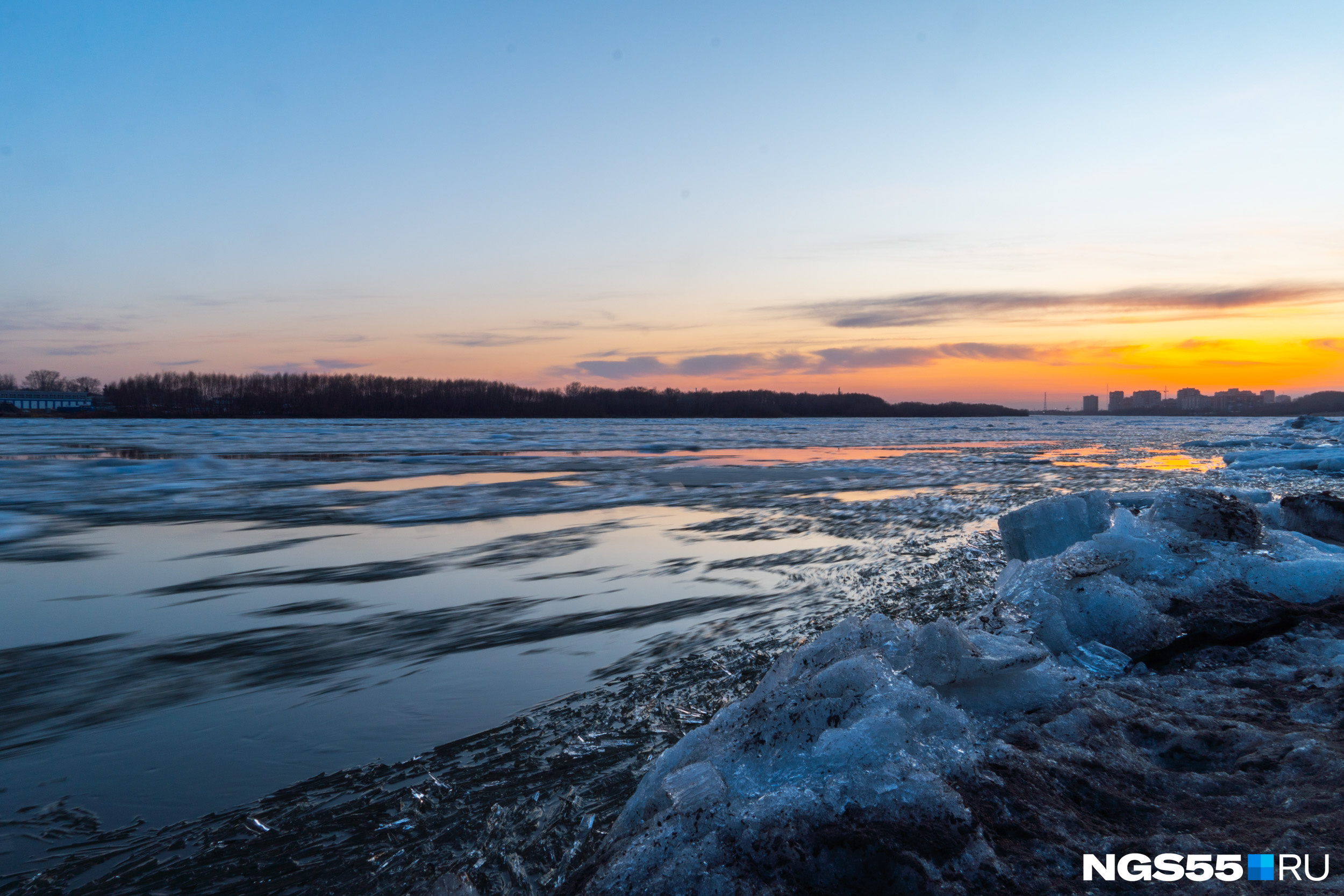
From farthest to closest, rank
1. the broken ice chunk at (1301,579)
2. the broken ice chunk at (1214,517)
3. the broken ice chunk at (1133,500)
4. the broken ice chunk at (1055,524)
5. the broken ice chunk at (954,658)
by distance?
the broken ice chunk at (1133,500), the broken ice chunk at (1055,524), the broken ice chunk at (1214,517), the broken ice chunk at (1301,579), the broken ice chunk at (954,658)

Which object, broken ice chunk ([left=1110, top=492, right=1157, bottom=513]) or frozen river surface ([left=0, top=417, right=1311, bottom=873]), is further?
broken ice chunk ([left=1110, top=492, right=1157, bottom=513])

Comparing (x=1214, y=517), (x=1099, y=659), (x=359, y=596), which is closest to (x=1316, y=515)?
(x=1214, y=517)

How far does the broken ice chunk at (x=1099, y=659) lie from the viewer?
2.16m

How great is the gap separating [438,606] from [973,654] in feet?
8.47

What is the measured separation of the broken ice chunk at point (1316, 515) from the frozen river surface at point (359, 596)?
1.80 m

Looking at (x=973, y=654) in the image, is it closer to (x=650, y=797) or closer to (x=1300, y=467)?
(x=650, y=797)

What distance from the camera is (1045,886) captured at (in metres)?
1.14

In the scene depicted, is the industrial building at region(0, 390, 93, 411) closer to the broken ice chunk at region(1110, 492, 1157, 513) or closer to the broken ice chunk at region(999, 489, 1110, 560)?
the broken ice chunk at region(1110, 492, 1157, 513)

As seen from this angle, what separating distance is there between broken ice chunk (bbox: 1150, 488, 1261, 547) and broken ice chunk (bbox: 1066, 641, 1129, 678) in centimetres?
126

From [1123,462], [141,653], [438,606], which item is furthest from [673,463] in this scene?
[141,653]

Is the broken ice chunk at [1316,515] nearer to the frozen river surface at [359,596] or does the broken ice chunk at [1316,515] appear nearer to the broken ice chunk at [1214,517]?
the broken ice chunk at [1214,517]

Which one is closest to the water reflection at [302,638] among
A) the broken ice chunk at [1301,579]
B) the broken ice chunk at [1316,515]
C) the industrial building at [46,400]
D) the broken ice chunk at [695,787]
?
the broken ice chunk at [695,787]
